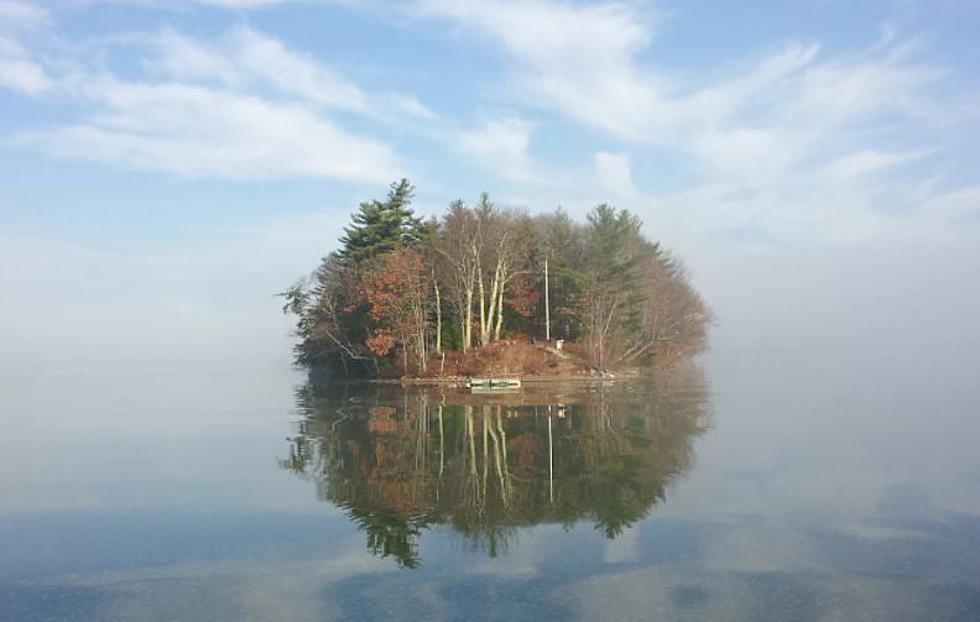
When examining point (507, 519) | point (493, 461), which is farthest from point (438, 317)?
point (507, 519)

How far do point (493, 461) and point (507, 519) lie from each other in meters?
6.43

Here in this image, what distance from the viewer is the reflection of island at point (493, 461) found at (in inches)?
597

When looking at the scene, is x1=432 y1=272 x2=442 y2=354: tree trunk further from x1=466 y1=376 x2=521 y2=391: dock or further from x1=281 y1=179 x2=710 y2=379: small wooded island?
x1=466 y1=376 x2=521 y2=391: dock

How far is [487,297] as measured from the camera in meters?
61.7

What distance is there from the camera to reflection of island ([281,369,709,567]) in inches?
597

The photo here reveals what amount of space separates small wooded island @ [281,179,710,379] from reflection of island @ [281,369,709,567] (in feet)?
51.1

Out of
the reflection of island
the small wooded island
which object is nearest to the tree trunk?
the small wooded island

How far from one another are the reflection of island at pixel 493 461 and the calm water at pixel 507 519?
11 centimetres

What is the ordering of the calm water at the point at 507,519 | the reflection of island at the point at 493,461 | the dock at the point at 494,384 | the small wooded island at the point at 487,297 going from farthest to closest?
the small wooded island at the point at 487,297
the dock at the point at 494,384
the reflection of island at the point at 493,461
the calm water at the point at 507,519

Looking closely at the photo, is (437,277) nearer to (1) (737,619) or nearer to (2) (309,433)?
(2) (309,433)

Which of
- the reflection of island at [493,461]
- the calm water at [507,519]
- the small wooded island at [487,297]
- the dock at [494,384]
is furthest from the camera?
the small wooded island at [487,297]

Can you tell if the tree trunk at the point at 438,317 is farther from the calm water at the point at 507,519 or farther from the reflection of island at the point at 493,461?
the calm water at the point at 507,519

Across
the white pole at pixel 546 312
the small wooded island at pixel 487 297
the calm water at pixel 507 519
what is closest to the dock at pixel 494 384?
the small wooded island at pixel 487 297

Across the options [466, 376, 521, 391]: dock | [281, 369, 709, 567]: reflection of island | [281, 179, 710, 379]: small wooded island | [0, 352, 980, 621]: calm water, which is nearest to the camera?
[0, 352, 980, 621]: calm water
